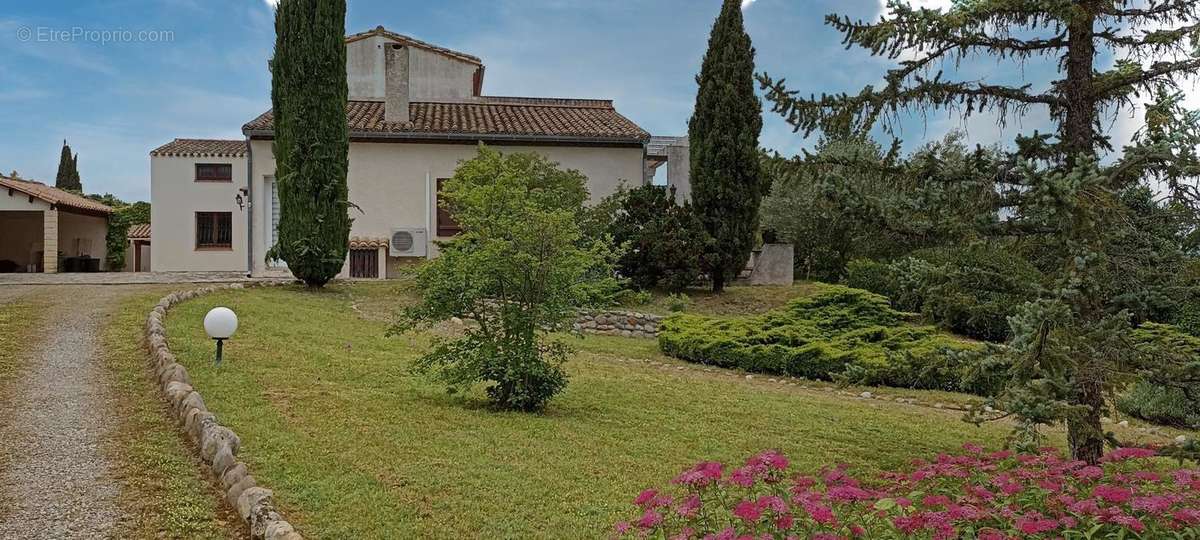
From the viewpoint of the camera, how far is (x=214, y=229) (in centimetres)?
2738

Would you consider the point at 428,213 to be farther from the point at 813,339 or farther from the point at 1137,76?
the point at 1137,76

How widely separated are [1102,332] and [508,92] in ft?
89.3

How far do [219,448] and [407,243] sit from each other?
17427 mm

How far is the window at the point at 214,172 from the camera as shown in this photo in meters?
27.5

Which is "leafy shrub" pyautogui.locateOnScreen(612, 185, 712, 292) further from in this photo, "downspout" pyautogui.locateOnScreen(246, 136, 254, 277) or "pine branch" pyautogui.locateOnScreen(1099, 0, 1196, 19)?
"pine branch" pyautogui.locateOnScreen(1099, 0, 1196, 19)

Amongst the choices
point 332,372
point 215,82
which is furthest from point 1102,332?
point 215,82

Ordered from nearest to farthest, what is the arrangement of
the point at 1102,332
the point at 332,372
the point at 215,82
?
the point at 1102,332 < the point at 332,372 < the point at 215,82

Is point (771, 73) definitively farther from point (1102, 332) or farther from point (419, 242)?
point (419, 242)

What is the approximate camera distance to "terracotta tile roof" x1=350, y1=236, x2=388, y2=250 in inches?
898

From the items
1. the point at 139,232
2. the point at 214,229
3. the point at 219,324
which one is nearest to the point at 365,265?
the point at 214,229

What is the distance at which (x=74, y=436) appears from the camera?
651 centimetres

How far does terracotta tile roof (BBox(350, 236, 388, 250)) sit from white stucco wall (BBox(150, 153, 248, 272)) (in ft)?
18.9

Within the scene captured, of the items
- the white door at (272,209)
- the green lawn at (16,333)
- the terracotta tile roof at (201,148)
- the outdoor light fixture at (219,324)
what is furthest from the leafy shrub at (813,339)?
the terracotta tile roof at (201,148)

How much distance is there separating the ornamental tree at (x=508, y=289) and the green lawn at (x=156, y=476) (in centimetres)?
232
